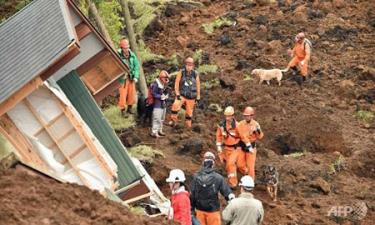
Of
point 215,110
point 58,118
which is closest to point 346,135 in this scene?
point 215,110

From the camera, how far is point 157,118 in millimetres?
17625

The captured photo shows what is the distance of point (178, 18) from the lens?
1061 inches

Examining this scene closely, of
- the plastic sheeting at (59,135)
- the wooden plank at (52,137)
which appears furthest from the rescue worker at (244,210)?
the wooden plank at (52,137)

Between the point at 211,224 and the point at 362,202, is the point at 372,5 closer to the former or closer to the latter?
the point at 362,202

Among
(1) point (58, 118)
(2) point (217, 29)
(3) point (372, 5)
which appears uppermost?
(1) point (58, 118)

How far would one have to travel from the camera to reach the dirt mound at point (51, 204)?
28.0 ft

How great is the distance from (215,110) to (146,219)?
34.6 feet

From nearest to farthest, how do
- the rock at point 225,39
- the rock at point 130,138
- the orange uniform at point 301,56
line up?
the rock at point 130,138 < the orange uniform at point 301,56 < the rock at point 225,39

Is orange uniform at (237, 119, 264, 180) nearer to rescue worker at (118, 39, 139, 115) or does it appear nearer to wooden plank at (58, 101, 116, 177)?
rescue worker at (118, 39, 139, 115)

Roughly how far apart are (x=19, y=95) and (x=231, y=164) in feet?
17.9

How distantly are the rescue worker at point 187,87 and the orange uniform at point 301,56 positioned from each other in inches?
185

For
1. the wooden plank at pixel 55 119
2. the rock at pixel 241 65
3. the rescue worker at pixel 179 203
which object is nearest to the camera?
the rescue worker at pixel 179 203

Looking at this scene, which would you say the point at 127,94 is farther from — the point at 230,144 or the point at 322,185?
the point at 322,185

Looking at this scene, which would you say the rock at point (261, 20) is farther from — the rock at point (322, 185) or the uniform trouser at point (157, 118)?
the rock at point (322, 185)
